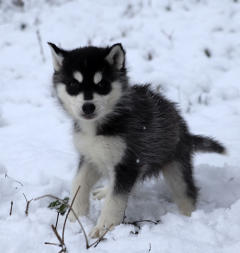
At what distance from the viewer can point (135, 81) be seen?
6957 millimetres

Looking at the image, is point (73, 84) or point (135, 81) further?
point (135, 81)

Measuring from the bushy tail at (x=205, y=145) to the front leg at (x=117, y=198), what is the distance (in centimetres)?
106

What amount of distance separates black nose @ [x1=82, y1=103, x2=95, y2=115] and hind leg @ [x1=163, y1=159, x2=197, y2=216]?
4.08 ft

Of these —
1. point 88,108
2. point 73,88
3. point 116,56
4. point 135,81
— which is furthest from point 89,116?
point 135,81

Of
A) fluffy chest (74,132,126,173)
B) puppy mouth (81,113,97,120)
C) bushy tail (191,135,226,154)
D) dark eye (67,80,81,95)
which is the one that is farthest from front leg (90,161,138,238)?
bushy tail (191,135,226,154)

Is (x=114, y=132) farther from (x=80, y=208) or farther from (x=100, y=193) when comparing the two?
(x=100, y=193)

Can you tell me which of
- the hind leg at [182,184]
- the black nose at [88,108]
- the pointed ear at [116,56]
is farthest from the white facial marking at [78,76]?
the hind leg at [182,184]

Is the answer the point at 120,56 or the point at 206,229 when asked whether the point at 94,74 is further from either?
the point at 206,229

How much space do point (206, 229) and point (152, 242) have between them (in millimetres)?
454

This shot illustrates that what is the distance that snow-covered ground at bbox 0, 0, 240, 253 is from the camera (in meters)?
3.18

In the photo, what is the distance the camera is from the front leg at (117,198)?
3.59 metres

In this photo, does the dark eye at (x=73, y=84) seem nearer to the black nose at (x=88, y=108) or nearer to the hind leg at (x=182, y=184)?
the black nose at (x=88, y=108)

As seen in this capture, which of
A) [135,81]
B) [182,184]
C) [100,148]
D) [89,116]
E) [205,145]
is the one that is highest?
[89,116]

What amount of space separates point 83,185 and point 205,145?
58.3 inches
